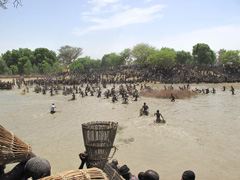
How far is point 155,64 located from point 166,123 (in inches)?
1587

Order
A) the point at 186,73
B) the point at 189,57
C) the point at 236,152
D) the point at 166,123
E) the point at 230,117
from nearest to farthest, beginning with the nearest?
the point at 236,152 < the point at 166,123 < the point at 230,117 < the point at 186,73 < the point at 189,57

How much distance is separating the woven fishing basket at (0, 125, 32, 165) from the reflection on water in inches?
222

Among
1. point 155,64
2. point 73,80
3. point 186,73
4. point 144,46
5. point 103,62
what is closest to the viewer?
point 73,80

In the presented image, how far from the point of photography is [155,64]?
52906mm

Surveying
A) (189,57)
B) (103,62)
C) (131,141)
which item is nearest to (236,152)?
(131,141)

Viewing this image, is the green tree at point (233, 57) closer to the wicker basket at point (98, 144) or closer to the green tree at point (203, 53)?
the green tree at point (203, 53)

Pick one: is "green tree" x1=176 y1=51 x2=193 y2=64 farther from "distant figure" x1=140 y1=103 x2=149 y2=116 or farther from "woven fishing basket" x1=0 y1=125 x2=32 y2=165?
"woven fishing basket" x1=0 y1=125 x2=32 y2=165

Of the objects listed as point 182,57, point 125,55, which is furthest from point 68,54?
point 182,57

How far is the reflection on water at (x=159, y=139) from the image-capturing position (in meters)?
8.14

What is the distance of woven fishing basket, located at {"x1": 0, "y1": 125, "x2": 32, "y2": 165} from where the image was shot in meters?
2.57

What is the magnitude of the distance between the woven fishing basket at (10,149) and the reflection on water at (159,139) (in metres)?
5.63

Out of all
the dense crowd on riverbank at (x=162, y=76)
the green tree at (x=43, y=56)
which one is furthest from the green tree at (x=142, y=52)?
the green tree at (x=43, y=56)

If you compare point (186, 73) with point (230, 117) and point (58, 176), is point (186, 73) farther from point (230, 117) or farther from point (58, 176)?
point (58, 176)

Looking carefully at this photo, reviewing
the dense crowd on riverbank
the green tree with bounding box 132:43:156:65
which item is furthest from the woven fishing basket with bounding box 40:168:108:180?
the green tree with bounding box 132:43:156:65
